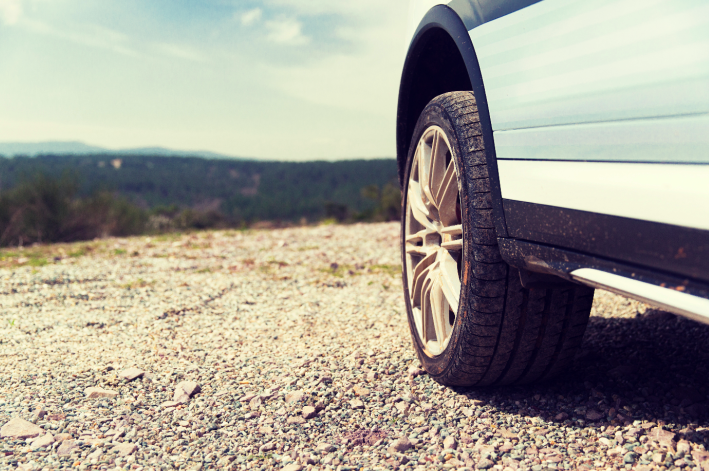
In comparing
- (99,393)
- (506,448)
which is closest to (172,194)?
(99,393)

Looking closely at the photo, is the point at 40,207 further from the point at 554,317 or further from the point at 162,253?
the point at 554,317

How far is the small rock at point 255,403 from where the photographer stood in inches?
81.3

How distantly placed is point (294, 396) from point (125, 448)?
0.69m

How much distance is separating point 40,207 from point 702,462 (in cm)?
1759

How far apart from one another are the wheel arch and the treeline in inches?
414

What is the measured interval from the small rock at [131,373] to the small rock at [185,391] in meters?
0.27

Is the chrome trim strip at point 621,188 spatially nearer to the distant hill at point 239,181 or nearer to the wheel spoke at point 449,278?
the wheel spoke at point 449,278

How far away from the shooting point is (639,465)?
4.99 ft

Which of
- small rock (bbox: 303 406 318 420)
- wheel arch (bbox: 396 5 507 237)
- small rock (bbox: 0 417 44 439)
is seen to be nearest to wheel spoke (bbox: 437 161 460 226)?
wheel arch (bbox: 396 5 507 237)

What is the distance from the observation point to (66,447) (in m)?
1.74

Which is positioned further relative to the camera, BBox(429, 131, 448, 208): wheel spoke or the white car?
A: BBox(429, 131, 448, 208): wheel spoke

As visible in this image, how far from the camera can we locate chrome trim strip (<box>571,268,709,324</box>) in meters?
1.00

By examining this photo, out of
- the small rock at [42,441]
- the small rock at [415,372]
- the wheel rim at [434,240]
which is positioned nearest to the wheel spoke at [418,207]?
the wheel rim at [434,240]

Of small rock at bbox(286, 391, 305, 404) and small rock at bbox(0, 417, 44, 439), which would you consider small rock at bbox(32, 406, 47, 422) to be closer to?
small rock at bbox(0, 417, 44, 439)
